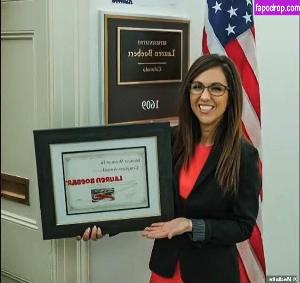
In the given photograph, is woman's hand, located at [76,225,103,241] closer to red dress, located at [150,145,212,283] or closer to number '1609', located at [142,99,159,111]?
red dress, located at [150,145,212,283]

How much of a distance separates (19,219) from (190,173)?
709 mm

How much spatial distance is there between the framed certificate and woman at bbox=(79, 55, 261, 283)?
0.05 meters

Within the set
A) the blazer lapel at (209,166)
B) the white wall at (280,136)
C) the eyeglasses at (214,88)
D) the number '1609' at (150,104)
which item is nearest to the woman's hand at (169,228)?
the blazer lapel at (209,166)

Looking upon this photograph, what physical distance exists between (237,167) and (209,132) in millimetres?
145

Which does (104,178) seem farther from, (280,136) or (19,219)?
(280,136)

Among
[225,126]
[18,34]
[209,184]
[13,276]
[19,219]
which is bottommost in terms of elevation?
[13,276]

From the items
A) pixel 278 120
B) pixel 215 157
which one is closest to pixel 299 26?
pixel 278 120

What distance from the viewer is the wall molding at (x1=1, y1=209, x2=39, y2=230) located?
Answer: 68.0 inches

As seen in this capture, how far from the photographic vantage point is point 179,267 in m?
1.48

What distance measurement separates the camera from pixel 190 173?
1461 millimetres

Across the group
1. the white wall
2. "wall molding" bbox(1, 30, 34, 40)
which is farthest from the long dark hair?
the white wall

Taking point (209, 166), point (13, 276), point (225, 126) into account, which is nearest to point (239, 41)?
point (225, 126)

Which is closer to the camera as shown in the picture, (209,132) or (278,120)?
(209,132)

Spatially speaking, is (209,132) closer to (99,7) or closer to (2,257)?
(99,7)
